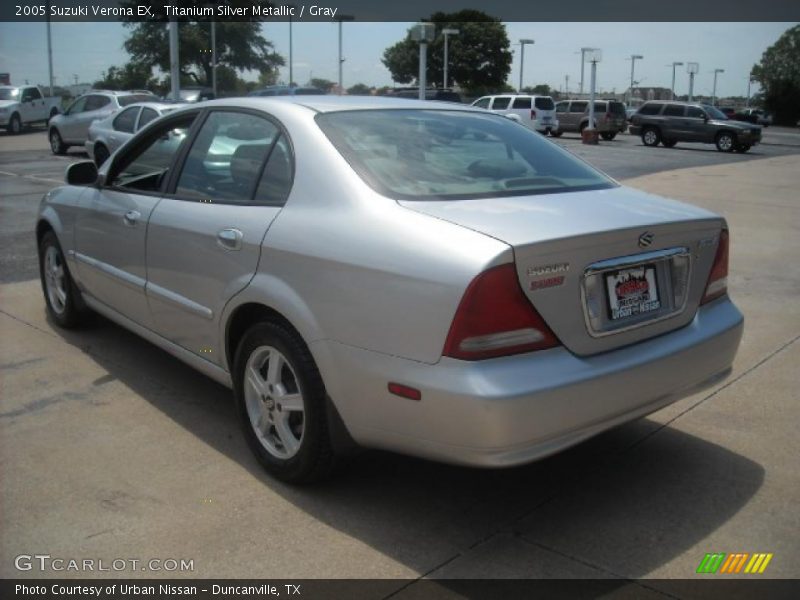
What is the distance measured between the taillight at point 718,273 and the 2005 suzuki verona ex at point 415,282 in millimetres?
14

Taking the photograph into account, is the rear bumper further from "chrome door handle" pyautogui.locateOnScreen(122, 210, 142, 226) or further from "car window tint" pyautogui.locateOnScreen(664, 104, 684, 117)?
"car window tint" pyautogui.locateOnScreen(664, 104, 684, 117)

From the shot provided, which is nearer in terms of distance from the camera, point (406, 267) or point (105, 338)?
point (406, 267)

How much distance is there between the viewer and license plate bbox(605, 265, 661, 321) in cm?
288

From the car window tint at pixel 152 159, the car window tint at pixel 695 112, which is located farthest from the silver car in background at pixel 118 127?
the car window tint at pixel 695 112

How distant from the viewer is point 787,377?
463 centimetres

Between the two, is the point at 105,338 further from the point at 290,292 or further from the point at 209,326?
the point at 290,292

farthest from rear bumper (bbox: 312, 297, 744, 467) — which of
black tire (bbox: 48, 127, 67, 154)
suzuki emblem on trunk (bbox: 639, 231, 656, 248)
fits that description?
black tire (bbox: 48, 127, 67, 154)

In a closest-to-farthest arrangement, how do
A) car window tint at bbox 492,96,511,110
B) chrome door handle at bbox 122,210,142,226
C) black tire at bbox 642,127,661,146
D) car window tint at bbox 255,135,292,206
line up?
car window tint at bbox 255,135,292,206, chrome door handle at bbox 122,210,142,226, black tire at bbox 642,127,661,146, car window tint at bbox 492,96,511,110

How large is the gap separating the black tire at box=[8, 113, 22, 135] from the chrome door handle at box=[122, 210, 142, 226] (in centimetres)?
2948

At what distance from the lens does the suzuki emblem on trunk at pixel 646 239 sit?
2951 millimetres

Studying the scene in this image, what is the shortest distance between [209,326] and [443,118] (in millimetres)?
1493

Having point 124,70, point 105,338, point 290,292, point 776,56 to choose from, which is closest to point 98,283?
point 105,338

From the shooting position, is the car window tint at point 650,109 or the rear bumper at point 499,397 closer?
the rear bumper at point 499,397

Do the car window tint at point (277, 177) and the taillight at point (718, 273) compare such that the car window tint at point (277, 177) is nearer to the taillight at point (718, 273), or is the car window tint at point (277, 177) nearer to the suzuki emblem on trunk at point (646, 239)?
the suzuki emblem on trunk at point (646, 239)
